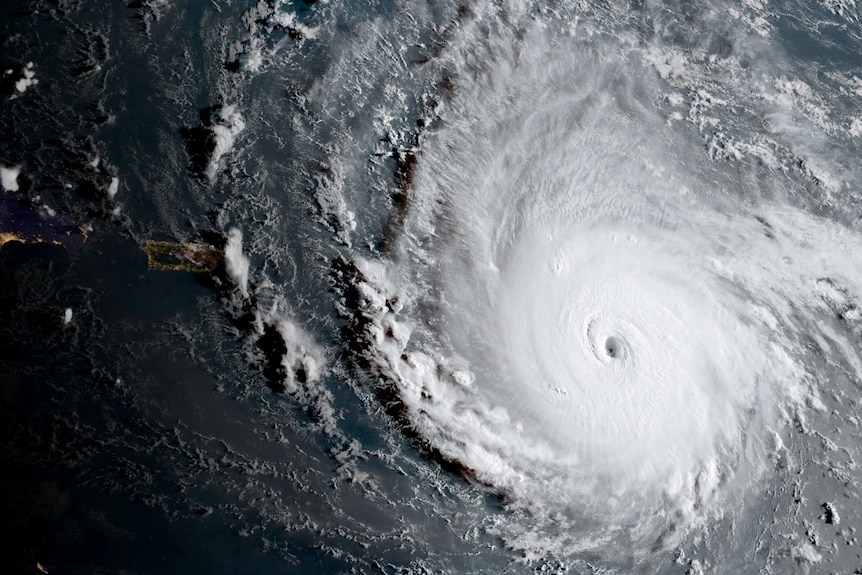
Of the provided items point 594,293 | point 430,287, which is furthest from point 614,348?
point 430,287

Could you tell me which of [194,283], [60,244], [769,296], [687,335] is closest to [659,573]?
[687,335]

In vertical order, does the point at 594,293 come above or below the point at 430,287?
above

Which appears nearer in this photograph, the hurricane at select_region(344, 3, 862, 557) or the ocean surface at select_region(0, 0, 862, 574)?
the ocean surface at select_region(0, 0, 862, 574)

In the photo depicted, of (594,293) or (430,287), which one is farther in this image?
(594,293)

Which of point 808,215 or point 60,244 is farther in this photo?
point 808,215

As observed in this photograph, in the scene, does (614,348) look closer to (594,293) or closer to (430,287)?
(594,293)

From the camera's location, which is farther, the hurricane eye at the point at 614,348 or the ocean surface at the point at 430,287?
the hurricane eye at the point at 614,348

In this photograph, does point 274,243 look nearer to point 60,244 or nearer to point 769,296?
point 60,244

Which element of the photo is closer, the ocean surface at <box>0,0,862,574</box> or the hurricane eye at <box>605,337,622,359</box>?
the ocean surface at <box>0,0,862,574</box>
